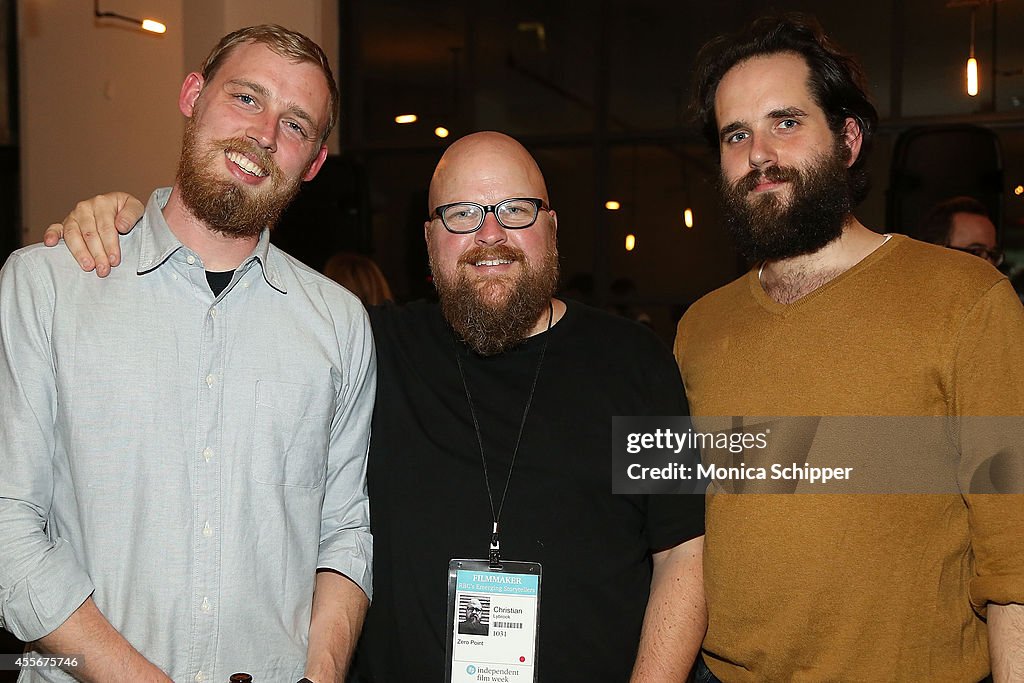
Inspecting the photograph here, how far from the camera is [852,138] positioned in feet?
7.75

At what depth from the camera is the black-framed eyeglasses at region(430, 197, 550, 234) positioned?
2314 millimetres

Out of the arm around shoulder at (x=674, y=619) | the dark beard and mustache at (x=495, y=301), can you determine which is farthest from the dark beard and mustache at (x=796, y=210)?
the arm around shoulder at (x=674, y=619)

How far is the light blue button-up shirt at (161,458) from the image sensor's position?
1.77m

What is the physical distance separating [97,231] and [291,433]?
568 millimetres

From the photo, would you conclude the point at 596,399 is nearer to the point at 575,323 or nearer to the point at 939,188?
the point at 575,323

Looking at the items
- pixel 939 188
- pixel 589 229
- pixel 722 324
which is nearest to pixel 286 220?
pixel 589 229

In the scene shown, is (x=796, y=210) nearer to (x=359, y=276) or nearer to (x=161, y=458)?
(x=161, y=458)

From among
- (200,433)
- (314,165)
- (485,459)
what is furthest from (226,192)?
(485,459)

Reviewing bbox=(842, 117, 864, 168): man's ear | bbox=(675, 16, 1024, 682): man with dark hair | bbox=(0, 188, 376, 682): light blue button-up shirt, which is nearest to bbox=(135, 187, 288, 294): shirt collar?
bbox=(0, 188, 376, 682): light blue button-up shirt

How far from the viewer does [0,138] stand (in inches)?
177

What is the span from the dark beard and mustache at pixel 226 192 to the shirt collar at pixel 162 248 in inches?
2.2

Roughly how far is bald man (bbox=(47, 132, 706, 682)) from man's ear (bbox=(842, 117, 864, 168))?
2.20 ft

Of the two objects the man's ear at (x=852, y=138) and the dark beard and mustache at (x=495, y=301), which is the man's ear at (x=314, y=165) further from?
the man's ear at (x=852, y=138)

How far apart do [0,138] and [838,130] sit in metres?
3.91
